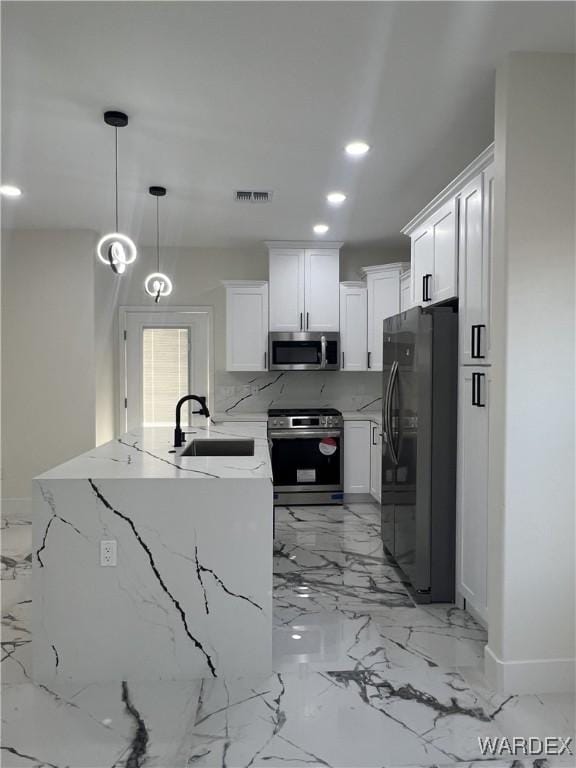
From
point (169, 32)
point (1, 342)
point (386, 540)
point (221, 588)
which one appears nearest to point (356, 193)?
point (169, 32)

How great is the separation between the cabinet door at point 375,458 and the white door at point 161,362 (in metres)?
1.75

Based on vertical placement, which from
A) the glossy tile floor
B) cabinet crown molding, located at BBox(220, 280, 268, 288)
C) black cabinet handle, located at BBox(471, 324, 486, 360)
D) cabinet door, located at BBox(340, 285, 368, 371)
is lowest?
the glossy tile floor

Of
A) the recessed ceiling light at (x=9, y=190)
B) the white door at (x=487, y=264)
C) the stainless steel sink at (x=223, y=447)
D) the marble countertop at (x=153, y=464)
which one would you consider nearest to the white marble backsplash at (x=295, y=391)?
the stainless steel sink at (x=223, y=447)

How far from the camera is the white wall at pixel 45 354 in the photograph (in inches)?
198

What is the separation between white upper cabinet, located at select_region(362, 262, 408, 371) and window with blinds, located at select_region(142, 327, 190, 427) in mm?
1887

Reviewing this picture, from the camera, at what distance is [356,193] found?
13.2ft

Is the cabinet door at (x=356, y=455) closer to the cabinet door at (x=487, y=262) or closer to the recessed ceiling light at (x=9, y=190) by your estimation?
the cabinet door at (x=487, y=262)

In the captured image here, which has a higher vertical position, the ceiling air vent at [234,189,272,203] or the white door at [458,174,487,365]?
the ceiling air vent at [234,189,272,203]

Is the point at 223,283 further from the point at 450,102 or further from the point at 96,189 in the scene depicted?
the point at 450,102

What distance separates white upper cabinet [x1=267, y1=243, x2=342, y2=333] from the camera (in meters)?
5.54

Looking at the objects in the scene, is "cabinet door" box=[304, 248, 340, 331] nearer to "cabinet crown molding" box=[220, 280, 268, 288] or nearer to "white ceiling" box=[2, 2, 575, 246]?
"cabinet crown molding" box=[220, 280, 268, 288]

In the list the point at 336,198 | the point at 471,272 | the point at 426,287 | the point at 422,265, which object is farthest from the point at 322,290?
the point at 471,272

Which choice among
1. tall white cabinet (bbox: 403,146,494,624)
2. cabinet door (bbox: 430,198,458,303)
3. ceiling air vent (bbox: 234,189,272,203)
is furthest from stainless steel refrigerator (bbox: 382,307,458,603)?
ceiling air vent (bbox: 234,189,272,203)

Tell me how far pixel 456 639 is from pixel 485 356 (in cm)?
138
